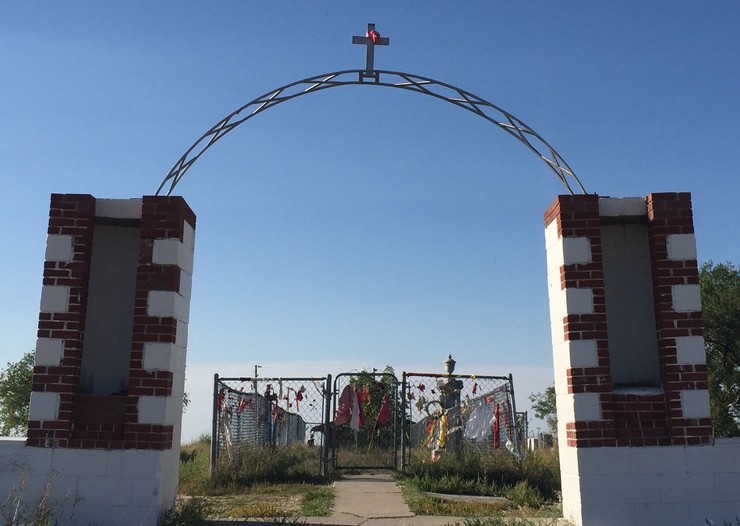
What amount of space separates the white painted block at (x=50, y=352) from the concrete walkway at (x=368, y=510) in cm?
222

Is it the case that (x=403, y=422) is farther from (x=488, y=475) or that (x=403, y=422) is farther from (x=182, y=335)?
(x=182, y=335)

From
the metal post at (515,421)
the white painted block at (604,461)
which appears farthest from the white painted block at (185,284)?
the metal post at (515,421)

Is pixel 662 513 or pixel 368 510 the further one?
pixel 368 510

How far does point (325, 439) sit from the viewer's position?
12.6 metres

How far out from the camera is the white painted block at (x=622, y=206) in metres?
7.57

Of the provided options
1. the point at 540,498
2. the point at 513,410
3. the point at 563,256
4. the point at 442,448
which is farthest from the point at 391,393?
the point at 563,256

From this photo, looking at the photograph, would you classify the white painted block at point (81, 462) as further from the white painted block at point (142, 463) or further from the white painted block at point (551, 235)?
the white painted block at point (551, 235)

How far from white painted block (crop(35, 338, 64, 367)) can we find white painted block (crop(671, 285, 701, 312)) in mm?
6041

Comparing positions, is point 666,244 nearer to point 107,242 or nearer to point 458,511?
point 458,511

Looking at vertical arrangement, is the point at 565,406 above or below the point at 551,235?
below

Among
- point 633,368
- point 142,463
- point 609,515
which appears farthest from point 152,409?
point 633,368

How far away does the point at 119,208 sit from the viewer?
7723 millimetres

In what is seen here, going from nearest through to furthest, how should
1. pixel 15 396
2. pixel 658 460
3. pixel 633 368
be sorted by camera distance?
pixel 658 460 → pixel 633 368 → pixel 15 396

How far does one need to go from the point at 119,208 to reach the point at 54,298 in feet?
3.68
